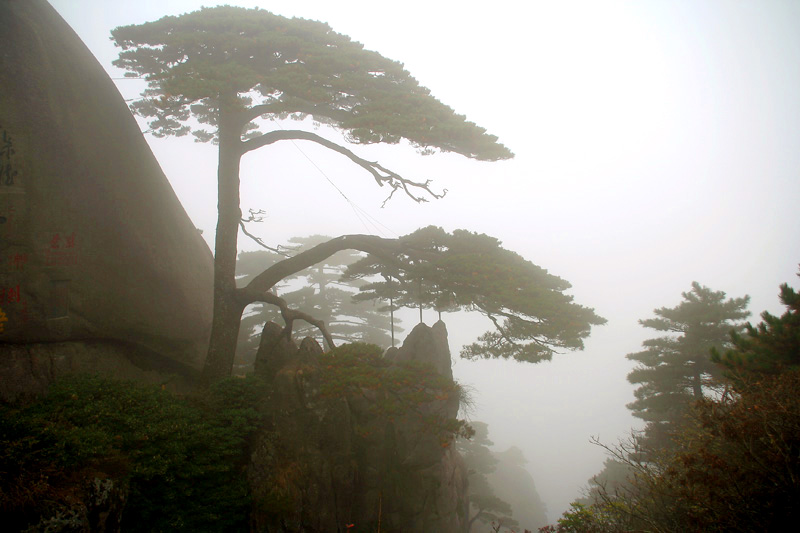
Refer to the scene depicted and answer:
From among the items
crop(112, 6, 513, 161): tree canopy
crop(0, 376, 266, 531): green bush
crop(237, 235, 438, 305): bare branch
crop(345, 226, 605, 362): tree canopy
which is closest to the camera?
crop(0, 376, 266, 531): green bush

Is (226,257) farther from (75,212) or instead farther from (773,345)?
(773,345)

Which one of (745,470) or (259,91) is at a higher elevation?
(259,91)

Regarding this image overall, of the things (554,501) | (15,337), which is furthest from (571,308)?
(554,501)

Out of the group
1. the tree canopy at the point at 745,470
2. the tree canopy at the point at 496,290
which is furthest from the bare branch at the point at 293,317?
the tree canopy at the point at 745,470

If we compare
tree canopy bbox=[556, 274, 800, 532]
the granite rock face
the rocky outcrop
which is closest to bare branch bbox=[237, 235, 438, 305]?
the rocky outcrop

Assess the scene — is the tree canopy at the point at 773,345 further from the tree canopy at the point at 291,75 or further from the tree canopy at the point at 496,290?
the tree canopy at the point at 291,75

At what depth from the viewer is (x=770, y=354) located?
700 centimetres

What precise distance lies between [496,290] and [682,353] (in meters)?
10.4

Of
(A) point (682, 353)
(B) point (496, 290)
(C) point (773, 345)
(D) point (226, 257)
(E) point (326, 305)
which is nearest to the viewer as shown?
(C) point (773, 345)

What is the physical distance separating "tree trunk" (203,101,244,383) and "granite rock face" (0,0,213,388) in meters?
1.41

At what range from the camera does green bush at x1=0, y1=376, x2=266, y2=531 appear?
4941mm

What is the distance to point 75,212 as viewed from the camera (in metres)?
8.90

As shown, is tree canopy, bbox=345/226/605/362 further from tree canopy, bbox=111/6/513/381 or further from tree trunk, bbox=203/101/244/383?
tree trunk, bbox=203/101/244/383

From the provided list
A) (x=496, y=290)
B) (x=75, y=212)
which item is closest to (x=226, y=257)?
(x=75, y=212)
